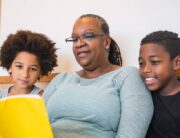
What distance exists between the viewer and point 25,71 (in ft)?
4.51

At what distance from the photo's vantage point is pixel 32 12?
5.78ft

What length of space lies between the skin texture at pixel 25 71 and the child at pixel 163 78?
1.91 feet

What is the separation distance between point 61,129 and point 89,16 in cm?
47

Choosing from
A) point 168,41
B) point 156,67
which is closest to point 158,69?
point 156,67

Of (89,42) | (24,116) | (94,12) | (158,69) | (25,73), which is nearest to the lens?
(24,116)

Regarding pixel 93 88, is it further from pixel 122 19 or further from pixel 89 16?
pixel 122 19

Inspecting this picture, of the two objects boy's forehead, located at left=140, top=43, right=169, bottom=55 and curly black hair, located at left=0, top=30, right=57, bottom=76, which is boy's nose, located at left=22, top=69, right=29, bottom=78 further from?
boy's forehead, located at left=140, top=43, right=169, bottom=55

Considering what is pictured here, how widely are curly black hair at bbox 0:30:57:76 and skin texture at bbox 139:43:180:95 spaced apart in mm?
597

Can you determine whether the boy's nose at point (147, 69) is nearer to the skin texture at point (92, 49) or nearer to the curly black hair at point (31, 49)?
the skin texture at point (92, 49)

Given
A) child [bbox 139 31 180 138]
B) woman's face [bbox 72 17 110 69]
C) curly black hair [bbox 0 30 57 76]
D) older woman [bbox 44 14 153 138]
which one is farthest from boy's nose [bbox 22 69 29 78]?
child [bbox 139 31 180 138]

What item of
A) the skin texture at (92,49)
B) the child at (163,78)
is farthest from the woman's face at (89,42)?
the child at (163,78)

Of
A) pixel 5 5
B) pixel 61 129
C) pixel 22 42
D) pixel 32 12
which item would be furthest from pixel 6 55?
pixel 61 129

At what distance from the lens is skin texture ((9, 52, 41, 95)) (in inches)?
54.4

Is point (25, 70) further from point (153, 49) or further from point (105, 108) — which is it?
point (153, 49)
